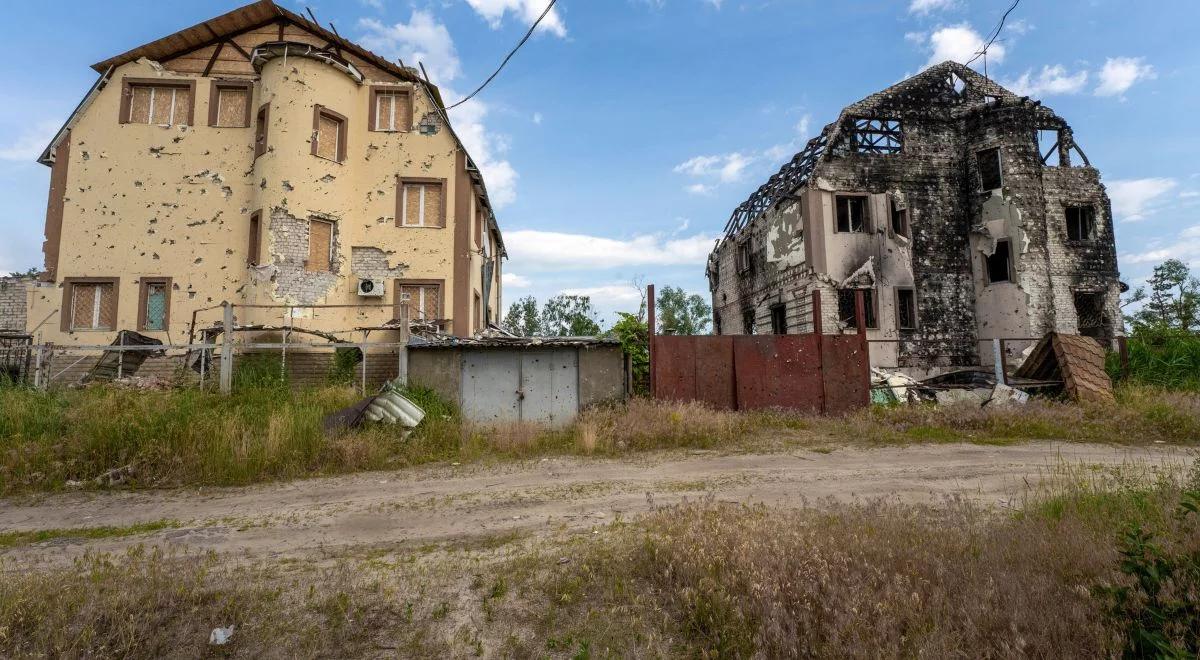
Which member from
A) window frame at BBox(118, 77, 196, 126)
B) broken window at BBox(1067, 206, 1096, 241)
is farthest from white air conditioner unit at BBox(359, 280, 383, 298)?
broken window at BBox(1067, 206, 1096, 241)

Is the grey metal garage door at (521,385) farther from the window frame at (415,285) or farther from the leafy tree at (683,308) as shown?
the leafy tree at (683,308)

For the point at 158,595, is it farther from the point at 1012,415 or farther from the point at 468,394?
the point at 1012,415

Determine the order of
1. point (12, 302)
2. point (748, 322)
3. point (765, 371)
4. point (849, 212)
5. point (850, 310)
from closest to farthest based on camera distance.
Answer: point (765, 371) → point (12, 302) → point (850, 310) → point (849, 212) → point (748, 322)

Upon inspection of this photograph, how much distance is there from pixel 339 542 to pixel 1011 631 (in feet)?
17.0

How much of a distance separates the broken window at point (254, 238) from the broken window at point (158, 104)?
13.1 feet

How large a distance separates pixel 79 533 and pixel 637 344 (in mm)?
10390

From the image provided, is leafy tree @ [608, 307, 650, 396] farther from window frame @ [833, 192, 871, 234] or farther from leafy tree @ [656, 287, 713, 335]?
leafy tree @ [656, 287, 713, 335]

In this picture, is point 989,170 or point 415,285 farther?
point 989,170

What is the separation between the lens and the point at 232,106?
1623cm

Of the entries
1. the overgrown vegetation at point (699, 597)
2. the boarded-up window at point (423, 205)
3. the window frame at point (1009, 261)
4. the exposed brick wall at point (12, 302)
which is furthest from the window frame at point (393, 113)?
the window frame at point (1009, 261)

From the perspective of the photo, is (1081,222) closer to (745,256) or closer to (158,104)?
(745,256)

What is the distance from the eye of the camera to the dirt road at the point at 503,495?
17.0 feet

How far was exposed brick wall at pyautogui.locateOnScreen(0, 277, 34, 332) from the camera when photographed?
1680cm

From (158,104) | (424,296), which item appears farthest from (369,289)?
(158,104)
